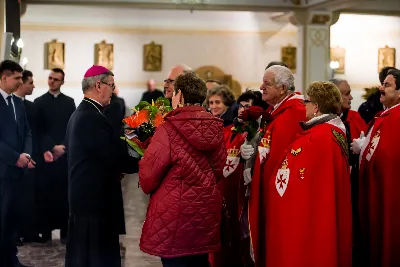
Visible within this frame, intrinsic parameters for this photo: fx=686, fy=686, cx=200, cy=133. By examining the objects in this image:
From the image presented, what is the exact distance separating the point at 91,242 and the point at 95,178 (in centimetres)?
47

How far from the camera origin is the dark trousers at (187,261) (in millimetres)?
4555

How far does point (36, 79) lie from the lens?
18734 millimetres

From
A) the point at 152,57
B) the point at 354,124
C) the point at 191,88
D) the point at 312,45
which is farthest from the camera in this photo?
the point at 152,57

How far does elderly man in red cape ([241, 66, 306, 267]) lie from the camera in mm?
5340

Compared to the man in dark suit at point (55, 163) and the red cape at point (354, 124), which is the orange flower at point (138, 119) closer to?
the red cape at point (354, 124)

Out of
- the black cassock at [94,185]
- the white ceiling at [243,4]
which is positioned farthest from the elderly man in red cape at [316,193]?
the white ceiling at [243,4]

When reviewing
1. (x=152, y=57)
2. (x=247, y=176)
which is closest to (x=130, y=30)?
(x=152, y=57)

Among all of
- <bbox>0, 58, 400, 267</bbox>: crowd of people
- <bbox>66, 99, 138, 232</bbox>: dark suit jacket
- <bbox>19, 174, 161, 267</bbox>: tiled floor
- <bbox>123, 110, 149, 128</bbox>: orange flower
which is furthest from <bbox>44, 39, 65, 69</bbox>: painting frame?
<bbox>123, 110, 149, 128</bbox>: orange flower

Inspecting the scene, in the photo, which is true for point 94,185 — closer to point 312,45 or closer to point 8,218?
point 8,218

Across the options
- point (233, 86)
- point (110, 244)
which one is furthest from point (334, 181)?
point (233, 86)

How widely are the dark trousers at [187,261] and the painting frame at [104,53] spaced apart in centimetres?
1464

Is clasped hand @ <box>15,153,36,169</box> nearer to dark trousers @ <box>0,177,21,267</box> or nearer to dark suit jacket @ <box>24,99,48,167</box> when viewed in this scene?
dark trousers @ <box>0,177,21,267</box>

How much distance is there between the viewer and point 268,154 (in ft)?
17.6

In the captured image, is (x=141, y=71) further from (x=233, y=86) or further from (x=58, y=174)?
(x=58, y=174)
